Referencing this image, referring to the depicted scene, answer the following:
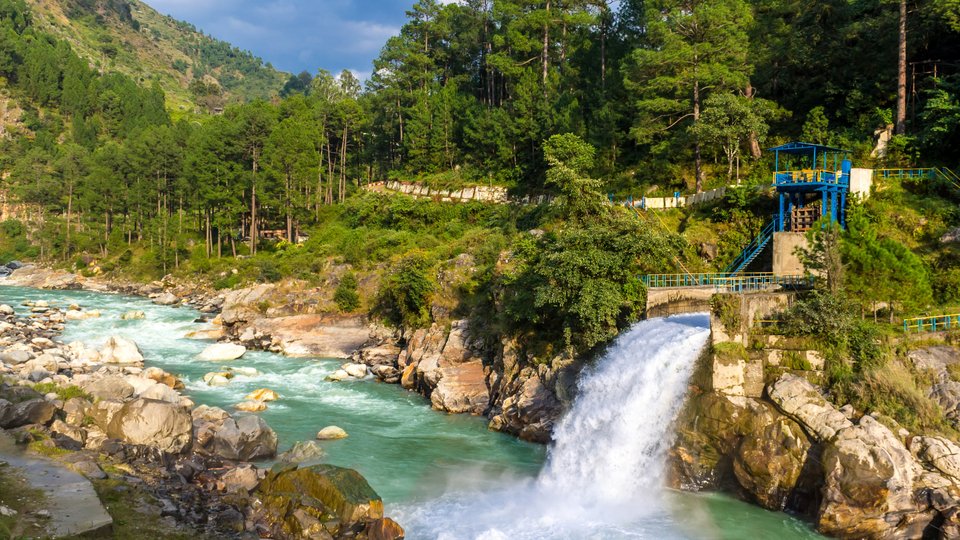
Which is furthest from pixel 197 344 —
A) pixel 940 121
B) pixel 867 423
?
pixel 940 121

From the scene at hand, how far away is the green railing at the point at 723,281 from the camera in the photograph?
24.6m

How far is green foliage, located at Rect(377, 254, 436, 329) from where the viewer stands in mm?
36812

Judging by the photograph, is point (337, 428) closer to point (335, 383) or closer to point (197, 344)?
point (335, 383)

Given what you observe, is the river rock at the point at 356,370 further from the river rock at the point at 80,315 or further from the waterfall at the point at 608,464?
the river rock at the point at 80,315

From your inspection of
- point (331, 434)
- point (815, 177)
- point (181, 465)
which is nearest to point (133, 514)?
point (181, 465)

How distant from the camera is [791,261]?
27.8 metres

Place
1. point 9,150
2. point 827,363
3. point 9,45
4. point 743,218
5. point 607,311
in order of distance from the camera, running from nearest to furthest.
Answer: point 827,363 → point 607,311 → point 743,218 → point 9,150 → point 9,45

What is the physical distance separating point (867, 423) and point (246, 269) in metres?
55.1

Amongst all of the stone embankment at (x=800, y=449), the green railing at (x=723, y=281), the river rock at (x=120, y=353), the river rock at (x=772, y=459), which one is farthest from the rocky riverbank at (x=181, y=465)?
the green railing at (x=723, y=281)

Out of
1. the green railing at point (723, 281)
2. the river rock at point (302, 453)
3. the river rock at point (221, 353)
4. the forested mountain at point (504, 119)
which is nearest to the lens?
the river rock at point (302, 453)

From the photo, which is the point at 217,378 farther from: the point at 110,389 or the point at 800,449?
the point at 800,449

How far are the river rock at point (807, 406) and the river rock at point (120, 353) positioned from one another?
100ft

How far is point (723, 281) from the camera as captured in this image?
27031mm

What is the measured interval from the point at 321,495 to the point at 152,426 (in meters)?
7.19
